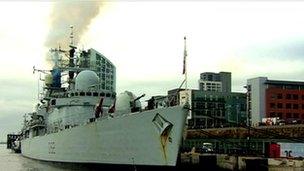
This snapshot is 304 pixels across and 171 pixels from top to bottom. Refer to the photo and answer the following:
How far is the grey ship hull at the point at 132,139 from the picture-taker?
26.7m

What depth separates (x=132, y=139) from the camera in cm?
2928

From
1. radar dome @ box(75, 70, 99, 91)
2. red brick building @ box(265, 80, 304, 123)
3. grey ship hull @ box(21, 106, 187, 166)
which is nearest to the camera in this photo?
grey ship hull @ box(21, 106, 187, 166)

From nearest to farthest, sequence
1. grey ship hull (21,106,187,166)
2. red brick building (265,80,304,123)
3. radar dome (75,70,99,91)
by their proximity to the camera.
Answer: grey ship hull (21,106,187,166) < radar dome (75,70,99,91) < red brick building (265,80,304,123)

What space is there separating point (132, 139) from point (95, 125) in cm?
521

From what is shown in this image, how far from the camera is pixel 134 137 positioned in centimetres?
2914

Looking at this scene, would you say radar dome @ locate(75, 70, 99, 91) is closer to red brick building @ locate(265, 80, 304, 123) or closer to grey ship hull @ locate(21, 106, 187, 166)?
grey ship hull @ locate(21, 106, 187, 166)

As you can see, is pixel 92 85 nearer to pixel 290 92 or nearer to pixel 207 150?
pixel 207 150

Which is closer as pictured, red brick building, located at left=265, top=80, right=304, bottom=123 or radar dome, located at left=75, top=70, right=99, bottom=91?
radar dome, located at left=75, top=70, right=99, bottom=91

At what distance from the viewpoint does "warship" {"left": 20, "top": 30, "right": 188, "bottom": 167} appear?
27.2m

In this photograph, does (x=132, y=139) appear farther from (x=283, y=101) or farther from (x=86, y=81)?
(x=283, y=101)

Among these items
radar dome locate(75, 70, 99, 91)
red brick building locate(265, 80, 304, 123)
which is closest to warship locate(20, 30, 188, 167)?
radar dome locate(75, 70, 99, 91)

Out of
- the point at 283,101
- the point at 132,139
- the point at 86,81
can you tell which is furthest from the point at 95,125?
the point at 283,101

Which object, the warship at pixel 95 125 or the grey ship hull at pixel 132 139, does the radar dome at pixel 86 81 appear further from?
the grey ship hull at pixel 132 139

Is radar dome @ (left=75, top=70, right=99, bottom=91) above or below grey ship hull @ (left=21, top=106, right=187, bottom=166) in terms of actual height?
above
